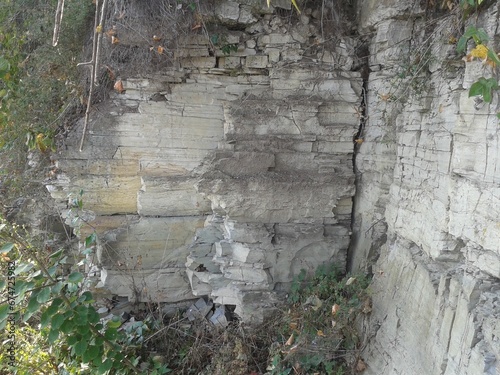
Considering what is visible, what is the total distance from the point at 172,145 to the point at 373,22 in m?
2.15

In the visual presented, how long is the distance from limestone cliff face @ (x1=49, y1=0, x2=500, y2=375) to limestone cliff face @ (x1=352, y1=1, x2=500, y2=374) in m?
0.02

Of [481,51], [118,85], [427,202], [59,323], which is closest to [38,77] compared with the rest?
[118,85]

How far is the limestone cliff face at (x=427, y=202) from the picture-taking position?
225 centimetres

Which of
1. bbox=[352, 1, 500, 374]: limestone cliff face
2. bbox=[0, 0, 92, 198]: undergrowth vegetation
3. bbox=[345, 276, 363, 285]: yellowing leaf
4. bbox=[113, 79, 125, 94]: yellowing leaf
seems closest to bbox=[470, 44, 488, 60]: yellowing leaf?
bbox=[352, 1, 500, 374]: limestone cliff face

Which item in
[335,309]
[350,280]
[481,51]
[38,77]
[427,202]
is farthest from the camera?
[38,77]

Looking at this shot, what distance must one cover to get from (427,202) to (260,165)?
1.56 metres

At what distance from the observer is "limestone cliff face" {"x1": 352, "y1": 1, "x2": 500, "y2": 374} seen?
225 centimetres

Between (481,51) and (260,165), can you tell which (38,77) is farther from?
(481,51)

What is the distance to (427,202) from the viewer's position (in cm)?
285

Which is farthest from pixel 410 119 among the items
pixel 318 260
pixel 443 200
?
pixel 318 260

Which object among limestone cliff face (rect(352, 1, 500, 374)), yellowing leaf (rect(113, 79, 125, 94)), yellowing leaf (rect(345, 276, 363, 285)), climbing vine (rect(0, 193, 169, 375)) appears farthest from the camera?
yellowing leaf (rect(113, 79, 125, 94))

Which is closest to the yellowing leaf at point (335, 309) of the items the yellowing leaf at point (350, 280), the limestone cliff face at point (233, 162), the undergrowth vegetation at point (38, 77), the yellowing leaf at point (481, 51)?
the yellowing leaf at point (350, 280)

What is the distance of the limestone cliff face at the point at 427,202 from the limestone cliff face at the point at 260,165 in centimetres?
2

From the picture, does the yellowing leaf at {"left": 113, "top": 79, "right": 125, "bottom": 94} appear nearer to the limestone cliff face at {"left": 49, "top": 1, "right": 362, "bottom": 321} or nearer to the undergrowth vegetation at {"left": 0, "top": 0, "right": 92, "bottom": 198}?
the limestone cliff face at {"left": 49, "top": 1, "right": 362, "bottom": 321}
